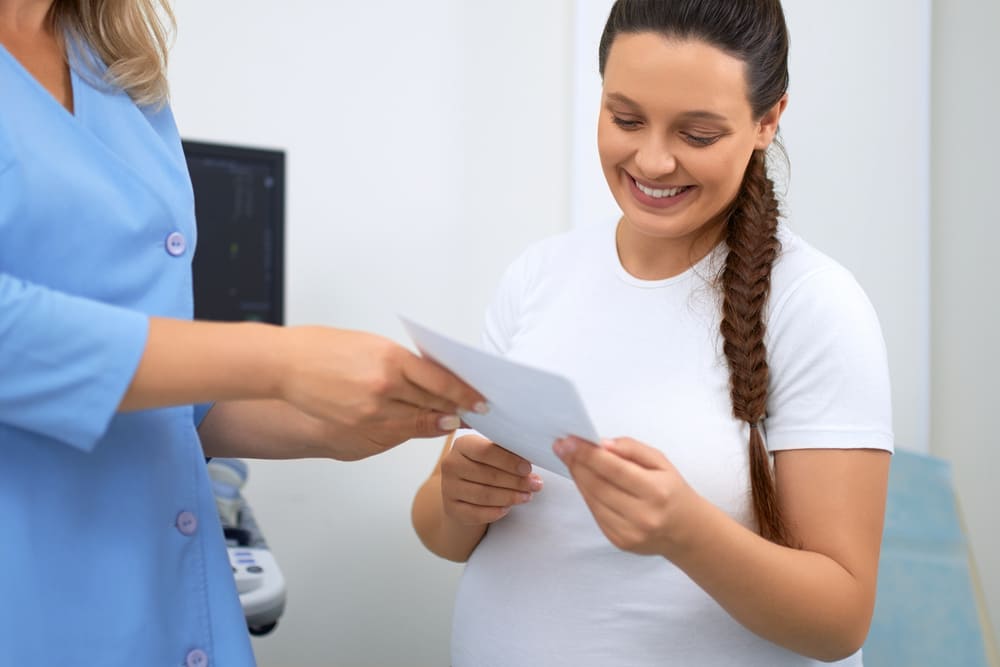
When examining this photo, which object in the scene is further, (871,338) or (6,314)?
(871,338)

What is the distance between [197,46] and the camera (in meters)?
2.34

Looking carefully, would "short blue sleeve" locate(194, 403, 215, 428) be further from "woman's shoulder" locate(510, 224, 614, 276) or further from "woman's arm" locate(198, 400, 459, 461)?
"woman's shoulder" locate(510, 224, 614, 276)

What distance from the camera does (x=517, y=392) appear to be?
73cm

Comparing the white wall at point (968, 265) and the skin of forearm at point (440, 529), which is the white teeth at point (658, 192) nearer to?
the skin of forearm at point (440, 529)

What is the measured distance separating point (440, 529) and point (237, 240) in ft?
3.35

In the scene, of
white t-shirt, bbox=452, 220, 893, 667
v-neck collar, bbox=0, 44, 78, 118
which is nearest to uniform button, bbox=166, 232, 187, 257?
v-neck collar, bbox=0, 44, 78, 118

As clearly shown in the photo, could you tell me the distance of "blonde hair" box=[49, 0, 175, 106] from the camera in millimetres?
871

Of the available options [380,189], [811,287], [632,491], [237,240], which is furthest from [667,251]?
[380,189]

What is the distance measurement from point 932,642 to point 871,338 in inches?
32.8

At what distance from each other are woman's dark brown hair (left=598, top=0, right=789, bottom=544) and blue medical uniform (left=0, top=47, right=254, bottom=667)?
1.80 feet

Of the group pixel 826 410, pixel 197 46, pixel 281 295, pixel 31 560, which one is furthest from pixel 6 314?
pixel 197 46

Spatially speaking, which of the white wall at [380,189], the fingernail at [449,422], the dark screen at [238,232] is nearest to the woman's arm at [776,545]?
the fingernail at [449,422]

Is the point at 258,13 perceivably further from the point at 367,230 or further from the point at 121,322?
the point at 121,322

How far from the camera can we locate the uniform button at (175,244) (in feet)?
2.74
